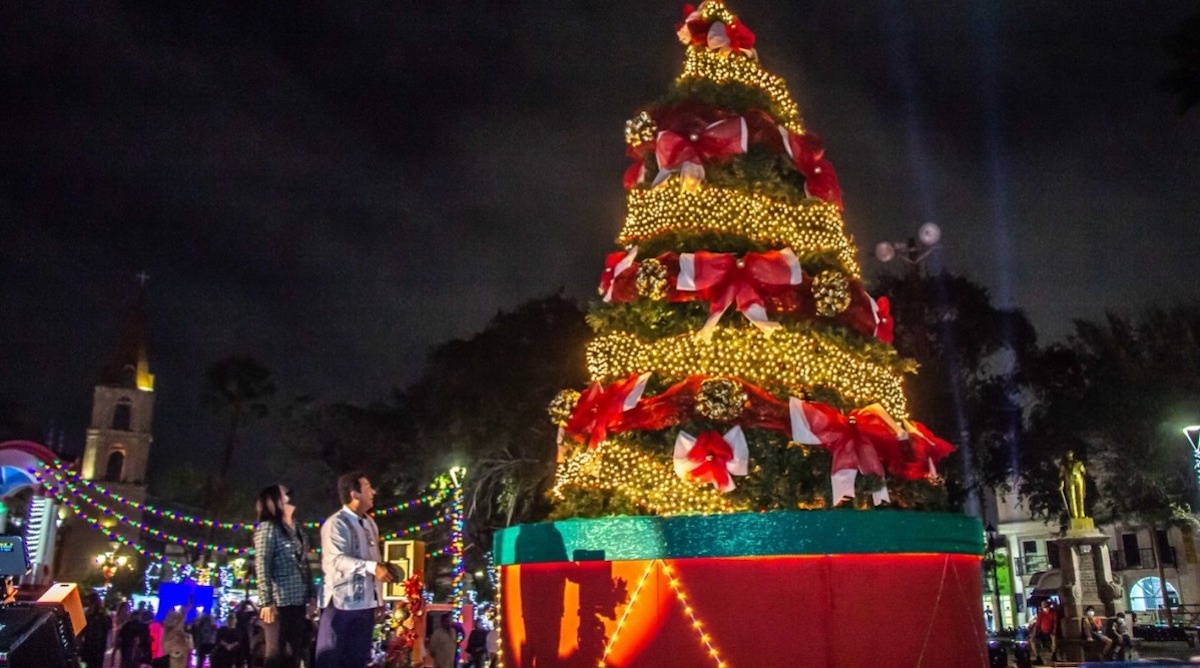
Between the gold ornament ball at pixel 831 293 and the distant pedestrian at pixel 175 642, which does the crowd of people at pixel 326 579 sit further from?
the distant pedestrian at pixel 175 642

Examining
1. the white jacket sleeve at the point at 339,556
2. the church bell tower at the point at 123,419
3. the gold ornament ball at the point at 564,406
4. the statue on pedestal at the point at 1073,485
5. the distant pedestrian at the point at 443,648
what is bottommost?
the distant pedestrian at the point at 443,648

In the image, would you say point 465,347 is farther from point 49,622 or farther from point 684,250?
point 49,622

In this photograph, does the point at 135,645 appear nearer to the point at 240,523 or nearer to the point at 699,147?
the point at 699,147

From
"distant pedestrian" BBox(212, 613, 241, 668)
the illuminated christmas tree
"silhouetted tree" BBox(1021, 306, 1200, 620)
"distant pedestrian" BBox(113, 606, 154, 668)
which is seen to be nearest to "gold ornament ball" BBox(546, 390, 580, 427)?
the illuminated christmas tree

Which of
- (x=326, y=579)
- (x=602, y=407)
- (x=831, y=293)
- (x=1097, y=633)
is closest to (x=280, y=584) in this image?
Result: (x=326, y=579)

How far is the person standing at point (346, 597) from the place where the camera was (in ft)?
18.9

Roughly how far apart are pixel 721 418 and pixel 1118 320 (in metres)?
26.1

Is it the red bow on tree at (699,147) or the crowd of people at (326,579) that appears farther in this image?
the red bow on tree at (699,147)

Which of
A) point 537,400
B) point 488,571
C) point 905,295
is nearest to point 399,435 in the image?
point 488,571

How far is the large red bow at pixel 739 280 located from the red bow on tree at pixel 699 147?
968 millimetres

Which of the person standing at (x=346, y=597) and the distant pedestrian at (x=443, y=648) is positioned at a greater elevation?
the person standing at (x=346, y=597)

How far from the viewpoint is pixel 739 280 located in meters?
7.79

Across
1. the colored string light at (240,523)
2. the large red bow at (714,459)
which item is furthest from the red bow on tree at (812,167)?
the colored string light at (240,523)

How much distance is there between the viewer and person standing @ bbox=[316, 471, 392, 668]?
226 inches
